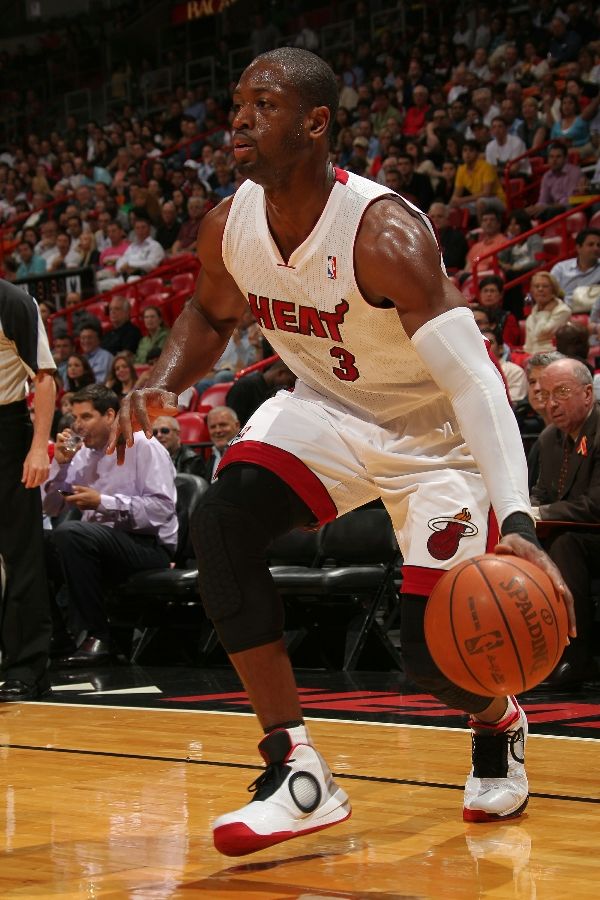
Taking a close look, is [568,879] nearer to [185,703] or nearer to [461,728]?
[461,728]

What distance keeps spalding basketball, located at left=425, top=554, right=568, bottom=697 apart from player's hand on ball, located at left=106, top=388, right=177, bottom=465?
762 mm

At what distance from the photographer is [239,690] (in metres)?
5.54

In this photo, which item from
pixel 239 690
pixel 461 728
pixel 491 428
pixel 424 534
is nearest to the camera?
pixel 491 428

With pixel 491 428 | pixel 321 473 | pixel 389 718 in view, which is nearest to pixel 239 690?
pixel 389 718

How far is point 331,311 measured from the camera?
2906 millimetres

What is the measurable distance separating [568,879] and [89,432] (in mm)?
4944

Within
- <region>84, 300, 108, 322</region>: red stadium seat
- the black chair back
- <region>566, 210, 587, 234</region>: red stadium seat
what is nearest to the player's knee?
the black chair back

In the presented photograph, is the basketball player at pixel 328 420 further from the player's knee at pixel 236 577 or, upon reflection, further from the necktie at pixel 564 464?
the necktie at pixel 564 464

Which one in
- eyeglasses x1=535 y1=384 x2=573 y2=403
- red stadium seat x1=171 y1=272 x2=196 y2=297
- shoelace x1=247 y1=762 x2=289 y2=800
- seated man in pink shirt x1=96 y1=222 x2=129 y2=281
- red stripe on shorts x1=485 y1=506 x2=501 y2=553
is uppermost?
red stripe on shorts x1=485 y1=506 x2=501 y2=553

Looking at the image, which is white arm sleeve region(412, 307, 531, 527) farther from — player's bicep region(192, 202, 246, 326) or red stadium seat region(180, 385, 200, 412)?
red stadium seat region(180, 385, 200, 412)

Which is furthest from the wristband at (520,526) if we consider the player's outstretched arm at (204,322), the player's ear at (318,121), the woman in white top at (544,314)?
the woman in white top at (544,314)

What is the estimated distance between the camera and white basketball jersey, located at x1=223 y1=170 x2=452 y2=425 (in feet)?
9.44

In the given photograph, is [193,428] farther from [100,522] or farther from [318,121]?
[318,121]

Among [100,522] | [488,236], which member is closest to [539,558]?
[100,522]
